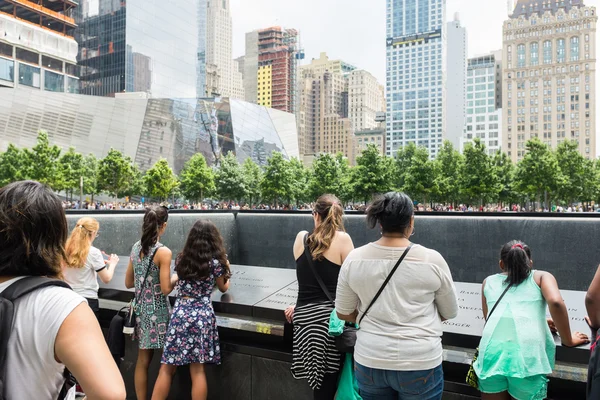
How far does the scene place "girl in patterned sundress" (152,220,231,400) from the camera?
3.43m

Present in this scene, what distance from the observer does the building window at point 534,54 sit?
111 metres

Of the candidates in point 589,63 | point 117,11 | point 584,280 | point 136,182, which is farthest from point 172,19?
point 584,280

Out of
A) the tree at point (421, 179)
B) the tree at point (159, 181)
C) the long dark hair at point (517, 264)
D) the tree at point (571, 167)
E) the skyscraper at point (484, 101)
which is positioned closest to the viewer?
the long dark hair at point (517, 264)

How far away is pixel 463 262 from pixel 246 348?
807 cm

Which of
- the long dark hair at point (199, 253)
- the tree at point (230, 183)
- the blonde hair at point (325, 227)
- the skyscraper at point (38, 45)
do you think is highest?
the skyscraper at point (38, 45)

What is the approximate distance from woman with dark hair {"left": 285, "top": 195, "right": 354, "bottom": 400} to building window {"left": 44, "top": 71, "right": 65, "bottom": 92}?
78562 mm

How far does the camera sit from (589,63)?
4188 inches

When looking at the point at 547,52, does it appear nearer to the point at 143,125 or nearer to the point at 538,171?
the point at 538,171

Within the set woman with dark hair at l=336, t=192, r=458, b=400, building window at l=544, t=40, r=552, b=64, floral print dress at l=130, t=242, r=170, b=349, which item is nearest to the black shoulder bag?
woman with dark hair at l=336, t=192, r=458, b=400

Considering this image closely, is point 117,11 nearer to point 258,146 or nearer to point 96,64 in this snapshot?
point 96,64

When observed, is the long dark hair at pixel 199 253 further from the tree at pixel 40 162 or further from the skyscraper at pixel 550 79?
the skyscraper at pixel 550 79

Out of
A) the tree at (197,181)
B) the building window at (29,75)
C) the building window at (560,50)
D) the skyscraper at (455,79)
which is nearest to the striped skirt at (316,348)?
the tree at (197,181)

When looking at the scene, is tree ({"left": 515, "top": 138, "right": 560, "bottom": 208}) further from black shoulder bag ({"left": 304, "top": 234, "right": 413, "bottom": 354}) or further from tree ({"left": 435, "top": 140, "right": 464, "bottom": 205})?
black shoulder bag ({"left": 304, "top": 234, "right": 413, "bottom": 354})

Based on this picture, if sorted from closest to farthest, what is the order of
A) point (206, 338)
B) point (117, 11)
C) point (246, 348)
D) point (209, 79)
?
point (206, 338)
point (246, 348)
point (117, 11)
point (209, 79)
